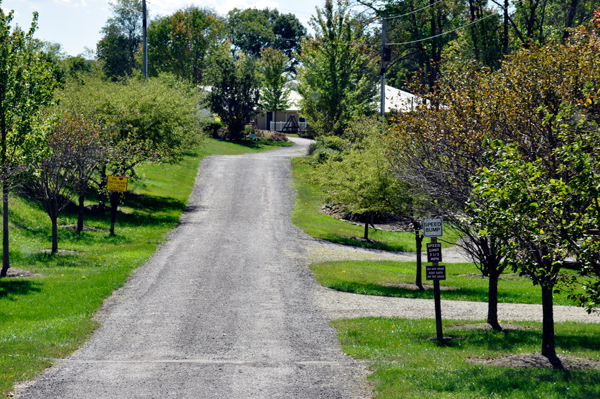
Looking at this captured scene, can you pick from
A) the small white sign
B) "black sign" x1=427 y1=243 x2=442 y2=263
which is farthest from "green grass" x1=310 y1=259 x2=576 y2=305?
the small white sign

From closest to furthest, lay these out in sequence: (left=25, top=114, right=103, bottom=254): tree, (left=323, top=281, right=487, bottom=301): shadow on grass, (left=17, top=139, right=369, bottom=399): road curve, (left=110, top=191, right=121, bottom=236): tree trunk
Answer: (left=17, top=139, right=369, bottom=399): road curve < (left=323, top=281, right=487, bottom=301): shadow on grass < (left=25, top=114, right=103, bottom=254): tree < (left=110, top=191, right=121, bottom=236): tree trunk

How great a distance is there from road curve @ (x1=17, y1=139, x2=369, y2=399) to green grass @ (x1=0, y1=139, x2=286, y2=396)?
513mm

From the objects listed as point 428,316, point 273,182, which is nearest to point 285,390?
point 428,316

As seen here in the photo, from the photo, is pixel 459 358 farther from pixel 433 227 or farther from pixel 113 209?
pixel 113 209

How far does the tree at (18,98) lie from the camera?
18.4 metres

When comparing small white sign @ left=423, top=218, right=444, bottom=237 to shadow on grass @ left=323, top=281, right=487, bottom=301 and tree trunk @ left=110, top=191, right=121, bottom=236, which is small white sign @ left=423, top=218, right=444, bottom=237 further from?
tree trunk @ left=110, top=191, right=121, bottom=236

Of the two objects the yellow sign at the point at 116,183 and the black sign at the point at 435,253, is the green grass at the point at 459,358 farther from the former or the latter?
the yellow sign at the point at 116,183

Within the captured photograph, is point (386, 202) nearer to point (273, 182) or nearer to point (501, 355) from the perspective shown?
point (501, 355)

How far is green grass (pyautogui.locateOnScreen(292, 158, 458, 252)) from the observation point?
31688 mm

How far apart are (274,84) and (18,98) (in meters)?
56.7

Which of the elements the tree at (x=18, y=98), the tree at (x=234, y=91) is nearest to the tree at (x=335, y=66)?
the tree at (x=234, y=91)

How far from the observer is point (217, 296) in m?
18.4

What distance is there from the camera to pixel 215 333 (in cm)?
1437

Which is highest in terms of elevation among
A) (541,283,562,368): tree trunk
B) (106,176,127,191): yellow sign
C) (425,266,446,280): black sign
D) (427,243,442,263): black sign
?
(106,176,127,191): yellow sign
